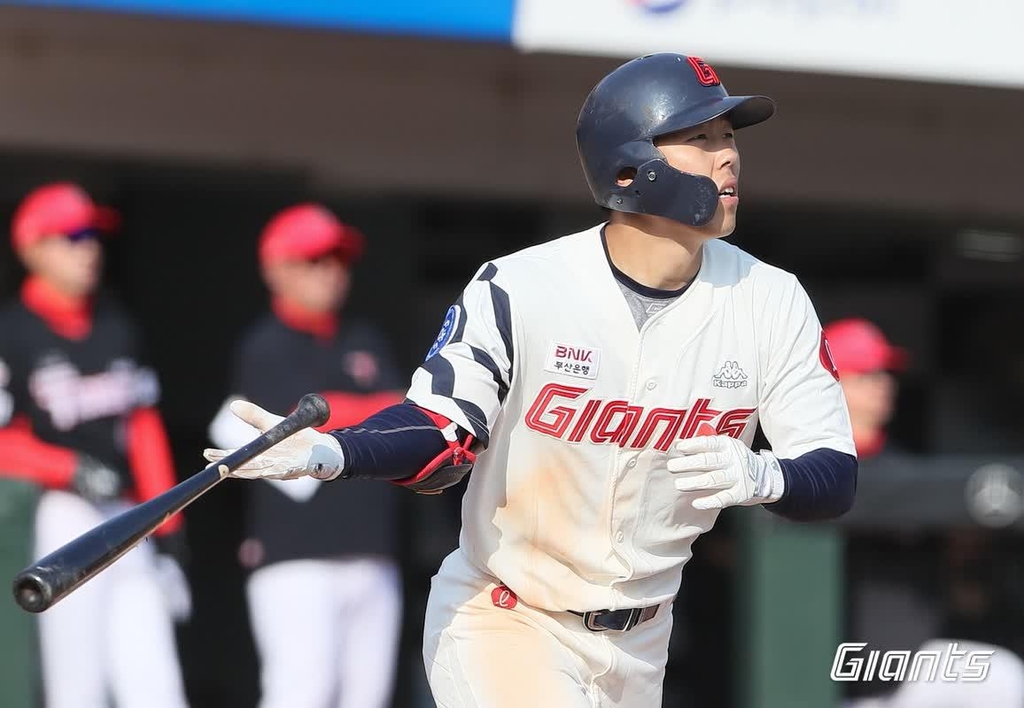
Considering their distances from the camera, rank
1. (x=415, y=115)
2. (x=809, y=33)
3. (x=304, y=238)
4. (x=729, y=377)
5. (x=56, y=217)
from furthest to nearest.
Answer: (x=415, y=115) → (x=809, y=33) → (x=304, y=238) → (x=56, y=217) → (x=729, y=377)

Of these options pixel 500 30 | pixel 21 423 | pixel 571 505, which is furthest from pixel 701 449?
pixel 500 30

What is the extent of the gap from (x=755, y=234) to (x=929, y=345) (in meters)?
0.96

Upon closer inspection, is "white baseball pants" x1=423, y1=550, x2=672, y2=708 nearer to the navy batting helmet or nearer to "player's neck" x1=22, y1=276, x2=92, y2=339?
the navy batting helmet

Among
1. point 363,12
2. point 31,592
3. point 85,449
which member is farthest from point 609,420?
point 363,12

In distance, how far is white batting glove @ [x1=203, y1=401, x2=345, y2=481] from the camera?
96.4 inches

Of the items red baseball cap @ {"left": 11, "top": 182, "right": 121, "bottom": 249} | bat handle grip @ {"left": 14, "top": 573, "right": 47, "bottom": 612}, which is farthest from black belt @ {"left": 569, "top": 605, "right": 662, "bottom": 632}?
red baseball cap @ {"left": 11, "top": 182, "right": 121, "bottom": 249}

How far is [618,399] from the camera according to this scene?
2.82m

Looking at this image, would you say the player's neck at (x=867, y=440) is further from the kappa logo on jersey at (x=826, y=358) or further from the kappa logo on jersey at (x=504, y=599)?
the kappa logo on jersey at (x=504, y=599)

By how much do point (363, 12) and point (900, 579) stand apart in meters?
2.54

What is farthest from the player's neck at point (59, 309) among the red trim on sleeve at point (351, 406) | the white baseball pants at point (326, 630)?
the white baseball pants at point (326, 630)

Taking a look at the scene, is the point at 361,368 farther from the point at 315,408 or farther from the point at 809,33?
the point at 315,408

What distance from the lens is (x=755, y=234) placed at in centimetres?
710

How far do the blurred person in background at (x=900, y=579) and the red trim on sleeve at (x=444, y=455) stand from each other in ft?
6.62

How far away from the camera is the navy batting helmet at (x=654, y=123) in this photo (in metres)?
2.82
